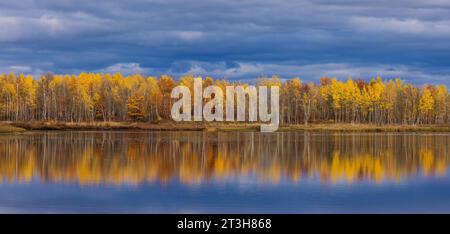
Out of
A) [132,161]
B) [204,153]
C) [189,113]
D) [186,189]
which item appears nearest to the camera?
[186,189]

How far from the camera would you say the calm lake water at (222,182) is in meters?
18.4

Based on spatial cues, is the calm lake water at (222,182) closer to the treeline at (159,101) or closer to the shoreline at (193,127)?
the shoreline at (193,127)

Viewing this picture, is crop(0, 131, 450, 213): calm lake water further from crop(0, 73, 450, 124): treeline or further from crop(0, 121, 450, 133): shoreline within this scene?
crop(0, 73, 450, 124): treeline

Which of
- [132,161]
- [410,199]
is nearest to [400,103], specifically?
[132,161]

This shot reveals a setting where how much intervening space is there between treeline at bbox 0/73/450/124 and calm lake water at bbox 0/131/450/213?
6431cm

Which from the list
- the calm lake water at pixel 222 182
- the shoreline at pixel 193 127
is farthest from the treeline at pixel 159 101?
the calm lake water at pixel 222 182

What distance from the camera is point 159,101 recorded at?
100m

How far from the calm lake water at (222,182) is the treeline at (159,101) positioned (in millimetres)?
64314

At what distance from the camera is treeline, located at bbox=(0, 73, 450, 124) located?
4021 inches

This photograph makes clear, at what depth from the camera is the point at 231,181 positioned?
24.4m

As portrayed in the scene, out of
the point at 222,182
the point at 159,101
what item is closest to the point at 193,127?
the point at 159,101

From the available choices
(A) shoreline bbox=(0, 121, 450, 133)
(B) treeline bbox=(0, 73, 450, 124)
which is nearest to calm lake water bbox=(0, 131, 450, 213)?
(A) shoreline bbox=(0, 121, 450, 133)
